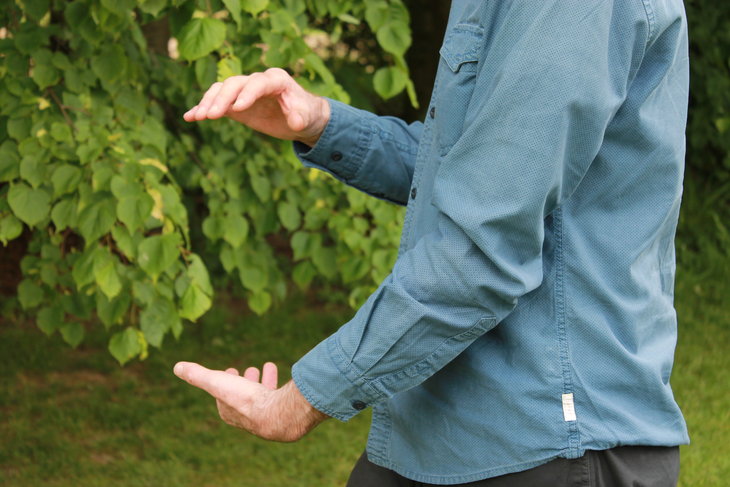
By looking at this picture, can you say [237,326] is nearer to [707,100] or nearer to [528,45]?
[707,100]

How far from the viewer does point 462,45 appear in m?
1.28

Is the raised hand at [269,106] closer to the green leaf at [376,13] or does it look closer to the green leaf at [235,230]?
the green leaf at [376,13]

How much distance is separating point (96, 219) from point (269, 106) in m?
A: 1.20

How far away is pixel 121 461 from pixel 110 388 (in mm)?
887

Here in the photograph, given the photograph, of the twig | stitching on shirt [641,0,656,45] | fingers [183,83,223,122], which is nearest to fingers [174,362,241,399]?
fingers [183,83,223,122]

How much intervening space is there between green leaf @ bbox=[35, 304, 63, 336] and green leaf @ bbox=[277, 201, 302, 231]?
2.62ft

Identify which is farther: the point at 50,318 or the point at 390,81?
the point at 50,318

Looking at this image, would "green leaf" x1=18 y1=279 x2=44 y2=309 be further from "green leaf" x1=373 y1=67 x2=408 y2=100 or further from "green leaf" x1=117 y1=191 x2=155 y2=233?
"green leaf" x1=373 y1=67 x2=408 y2=100

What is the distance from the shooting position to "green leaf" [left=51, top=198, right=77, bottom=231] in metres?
2.75

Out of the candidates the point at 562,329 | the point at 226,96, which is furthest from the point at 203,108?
the point at 562,329

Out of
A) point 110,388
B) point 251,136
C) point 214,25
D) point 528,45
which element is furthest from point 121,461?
point 528,45

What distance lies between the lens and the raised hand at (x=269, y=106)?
140cm

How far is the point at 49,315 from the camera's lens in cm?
310

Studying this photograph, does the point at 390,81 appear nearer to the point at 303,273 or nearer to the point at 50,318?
the point at 303,273
